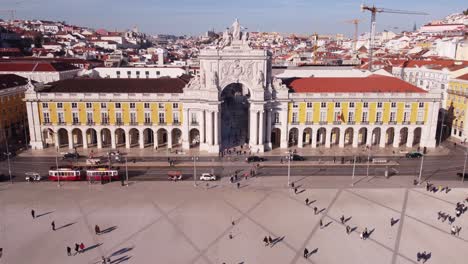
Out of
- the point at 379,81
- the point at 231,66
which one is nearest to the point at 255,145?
the point at 231,66

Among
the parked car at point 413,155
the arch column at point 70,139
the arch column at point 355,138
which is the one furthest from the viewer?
the arch column at point 355,138

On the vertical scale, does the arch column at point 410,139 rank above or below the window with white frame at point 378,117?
below

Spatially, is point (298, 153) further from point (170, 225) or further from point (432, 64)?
point (432, 64)

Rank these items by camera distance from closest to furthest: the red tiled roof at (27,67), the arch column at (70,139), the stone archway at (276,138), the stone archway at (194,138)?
the arch column at (70,139), the stone archway at (194,138), the stone archway at (276,138), the red tiled roof at (27,67)

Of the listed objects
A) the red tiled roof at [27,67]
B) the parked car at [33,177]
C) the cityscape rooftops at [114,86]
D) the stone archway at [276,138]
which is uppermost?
the red tiled roof at [27,67]

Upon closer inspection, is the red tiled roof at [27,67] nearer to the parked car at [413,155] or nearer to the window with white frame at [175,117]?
the window with white frame at [175,117]

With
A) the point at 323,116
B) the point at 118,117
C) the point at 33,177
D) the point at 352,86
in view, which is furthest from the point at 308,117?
the point at 33,177

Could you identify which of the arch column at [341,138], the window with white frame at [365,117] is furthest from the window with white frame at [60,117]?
the window with white frame at [365,117]
